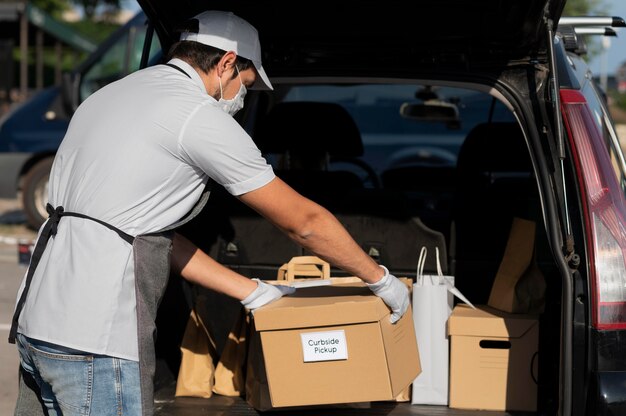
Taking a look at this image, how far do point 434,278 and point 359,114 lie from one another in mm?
2374

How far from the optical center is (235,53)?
2.99 metres

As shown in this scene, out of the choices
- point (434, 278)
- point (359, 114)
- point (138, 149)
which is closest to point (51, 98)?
point (359, 114)

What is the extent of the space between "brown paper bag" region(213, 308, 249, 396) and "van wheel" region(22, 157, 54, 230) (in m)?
6.97

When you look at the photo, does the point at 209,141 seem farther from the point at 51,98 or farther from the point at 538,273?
the point at 51,98

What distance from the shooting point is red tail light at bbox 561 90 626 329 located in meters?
3.01

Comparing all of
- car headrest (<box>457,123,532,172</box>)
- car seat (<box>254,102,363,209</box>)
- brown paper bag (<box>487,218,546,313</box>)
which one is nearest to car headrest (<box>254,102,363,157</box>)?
car seat (<box>254,102,363,209</box>)

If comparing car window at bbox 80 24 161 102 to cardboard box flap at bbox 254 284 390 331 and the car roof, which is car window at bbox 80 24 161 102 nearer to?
the car roof

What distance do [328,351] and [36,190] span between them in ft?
25.6

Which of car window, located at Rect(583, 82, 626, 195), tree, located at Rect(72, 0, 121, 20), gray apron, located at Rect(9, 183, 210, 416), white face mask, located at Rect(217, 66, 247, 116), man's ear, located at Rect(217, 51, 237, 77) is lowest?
tree, located at Rect(72, 0, 121, 20)

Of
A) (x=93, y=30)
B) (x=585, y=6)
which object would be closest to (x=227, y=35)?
(x=585, y=6)

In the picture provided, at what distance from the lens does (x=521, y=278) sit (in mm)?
3850

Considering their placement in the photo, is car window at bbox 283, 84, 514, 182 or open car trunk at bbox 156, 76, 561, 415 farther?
car window at bbox 283, 84, 514, 182

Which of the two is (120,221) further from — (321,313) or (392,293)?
(392,293)

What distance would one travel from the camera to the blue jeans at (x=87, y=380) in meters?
2.68
